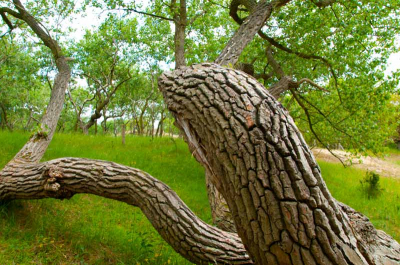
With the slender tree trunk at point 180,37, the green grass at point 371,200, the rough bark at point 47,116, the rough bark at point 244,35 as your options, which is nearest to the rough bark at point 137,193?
the rough bark at point 47,116

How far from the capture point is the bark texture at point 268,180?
1.80 metres

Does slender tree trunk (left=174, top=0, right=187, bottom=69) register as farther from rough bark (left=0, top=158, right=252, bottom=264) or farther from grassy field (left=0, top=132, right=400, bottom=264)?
rough bark (left=0, top=158, right=252, bottom=264)

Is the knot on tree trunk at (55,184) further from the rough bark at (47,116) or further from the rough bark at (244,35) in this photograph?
the rough bark at (244,35)

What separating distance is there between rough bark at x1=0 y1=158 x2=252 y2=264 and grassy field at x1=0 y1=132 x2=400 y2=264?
1.73 feet

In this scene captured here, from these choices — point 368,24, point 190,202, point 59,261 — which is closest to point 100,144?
point 190,202

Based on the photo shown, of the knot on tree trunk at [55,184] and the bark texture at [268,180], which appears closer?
the bark texture at [268,180]

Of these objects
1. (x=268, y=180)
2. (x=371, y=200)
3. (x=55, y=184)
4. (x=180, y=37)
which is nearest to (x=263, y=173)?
(x=268, y=180)

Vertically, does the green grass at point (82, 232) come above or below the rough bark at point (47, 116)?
below

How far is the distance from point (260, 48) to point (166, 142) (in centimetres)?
608

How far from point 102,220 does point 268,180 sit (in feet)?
14.8

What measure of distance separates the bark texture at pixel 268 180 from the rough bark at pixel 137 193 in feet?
4.88

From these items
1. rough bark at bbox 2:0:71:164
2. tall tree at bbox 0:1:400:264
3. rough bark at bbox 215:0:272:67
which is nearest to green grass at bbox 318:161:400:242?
rough bark at bbox 215:0:272:67

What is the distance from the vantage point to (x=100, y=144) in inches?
461

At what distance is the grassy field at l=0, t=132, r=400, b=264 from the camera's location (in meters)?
4.05
